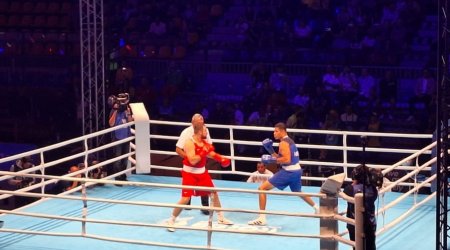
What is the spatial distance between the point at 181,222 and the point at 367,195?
2.87 metres

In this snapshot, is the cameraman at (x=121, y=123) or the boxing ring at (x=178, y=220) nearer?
the boxing ring at (x=178, y=220)

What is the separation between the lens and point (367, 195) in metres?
9.08

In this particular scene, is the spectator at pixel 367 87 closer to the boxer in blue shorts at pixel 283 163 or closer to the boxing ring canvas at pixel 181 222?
the boxing ring canvas at pixel 181 222

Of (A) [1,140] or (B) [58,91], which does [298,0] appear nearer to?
(B) [58,91]

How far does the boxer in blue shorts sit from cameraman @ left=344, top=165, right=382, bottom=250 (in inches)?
57.3

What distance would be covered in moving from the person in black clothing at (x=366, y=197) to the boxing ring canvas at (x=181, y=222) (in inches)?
40.5

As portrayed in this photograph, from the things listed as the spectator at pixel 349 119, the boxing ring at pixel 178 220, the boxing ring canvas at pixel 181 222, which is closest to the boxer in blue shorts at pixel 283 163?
the boxing ring at pixel 178 220

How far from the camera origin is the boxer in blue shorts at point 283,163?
10828 millimetres

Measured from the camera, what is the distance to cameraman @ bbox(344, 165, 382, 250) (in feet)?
28.8

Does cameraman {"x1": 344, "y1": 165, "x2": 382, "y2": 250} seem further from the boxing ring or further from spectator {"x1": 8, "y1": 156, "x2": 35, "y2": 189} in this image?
spectator {"x1": 8, "y1": 156, "x2": 35, "y2": 189}

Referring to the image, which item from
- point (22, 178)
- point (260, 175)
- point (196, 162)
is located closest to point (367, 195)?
point (196, 162)

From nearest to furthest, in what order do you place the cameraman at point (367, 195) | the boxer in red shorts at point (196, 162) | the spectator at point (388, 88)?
the cameraman at point (367, 195)
the boxer in red shorts at point (196, 162)
the spectator at point (388, 88)

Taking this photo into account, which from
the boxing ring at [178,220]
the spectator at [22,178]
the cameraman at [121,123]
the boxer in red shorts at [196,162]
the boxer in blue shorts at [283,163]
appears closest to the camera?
the boxing ring at [178,220]

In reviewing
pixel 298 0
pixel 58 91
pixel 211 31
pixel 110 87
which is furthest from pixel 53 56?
pixel 298 0
